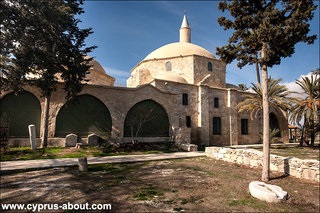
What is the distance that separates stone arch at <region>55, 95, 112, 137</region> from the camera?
51.7ft

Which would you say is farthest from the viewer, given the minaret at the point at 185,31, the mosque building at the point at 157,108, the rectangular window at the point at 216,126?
the minaret at the point at 185,31

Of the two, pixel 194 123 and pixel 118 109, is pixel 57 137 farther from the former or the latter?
pixel 194 123

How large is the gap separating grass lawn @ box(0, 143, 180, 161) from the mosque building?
180 cm

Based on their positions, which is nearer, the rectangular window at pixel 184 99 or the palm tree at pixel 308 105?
the palm tree at pixel 308 105

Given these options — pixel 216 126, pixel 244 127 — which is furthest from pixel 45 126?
pixel 244 127

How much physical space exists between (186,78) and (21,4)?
1923cm

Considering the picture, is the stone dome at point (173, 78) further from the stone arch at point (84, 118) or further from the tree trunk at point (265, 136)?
the tree trunk at point (265, 136)

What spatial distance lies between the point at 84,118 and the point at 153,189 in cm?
1253

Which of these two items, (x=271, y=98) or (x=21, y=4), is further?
(x=271, y=98)

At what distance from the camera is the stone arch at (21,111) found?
1441 cm

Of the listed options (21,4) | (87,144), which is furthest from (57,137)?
(21,4)

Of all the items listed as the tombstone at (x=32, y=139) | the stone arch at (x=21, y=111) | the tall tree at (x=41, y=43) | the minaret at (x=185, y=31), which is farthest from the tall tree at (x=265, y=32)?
the minaret at (x=185, y=31)

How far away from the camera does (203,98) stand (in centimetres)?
2317

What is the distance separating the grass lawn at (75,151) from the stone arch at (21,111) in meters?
2.01
